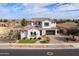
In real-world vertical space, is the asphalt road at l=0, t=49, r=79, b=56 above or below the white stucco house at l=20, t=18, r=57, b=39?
below

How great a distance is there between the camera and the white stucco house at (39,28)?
4.61 feet

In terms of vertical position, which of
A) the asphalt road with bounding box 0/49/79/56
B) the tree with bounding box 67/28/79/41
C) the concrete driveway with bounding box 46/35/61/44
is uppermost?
the tree with bounding box 67/28/79/41

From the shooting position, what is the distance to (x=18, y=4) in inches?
55.6

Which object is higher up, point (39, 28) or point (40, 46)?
point (39, 28)

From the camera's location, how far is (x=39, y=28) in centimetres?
142

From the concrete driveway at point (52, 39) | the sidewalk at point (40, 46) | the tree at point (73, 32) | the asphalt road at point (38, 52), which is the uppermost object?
the tree at point (73, 32)

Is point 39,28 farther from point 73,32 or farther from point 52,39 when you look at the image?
point 73,32

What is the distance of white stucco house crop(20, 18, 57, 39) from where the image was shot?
4.61ft

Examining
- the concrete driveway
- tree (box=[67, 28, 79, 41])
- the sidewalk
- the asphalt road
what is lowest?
the asphalt road

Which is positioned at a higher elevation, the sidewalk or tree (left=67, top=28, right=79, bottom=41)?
tree (left=67, top=28, right=79, bottom=41)

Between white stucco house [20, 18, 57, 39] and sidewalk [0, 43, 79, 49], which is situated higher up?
white stucco house [20, 18, 57, 39]

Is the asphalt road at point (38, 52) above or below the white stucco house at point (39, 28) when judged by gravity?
below

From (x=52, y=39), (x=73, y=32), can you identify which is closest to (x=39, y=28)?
(x=52, y=39)

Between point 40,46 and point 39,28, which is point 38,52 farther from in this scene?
point 39,28
